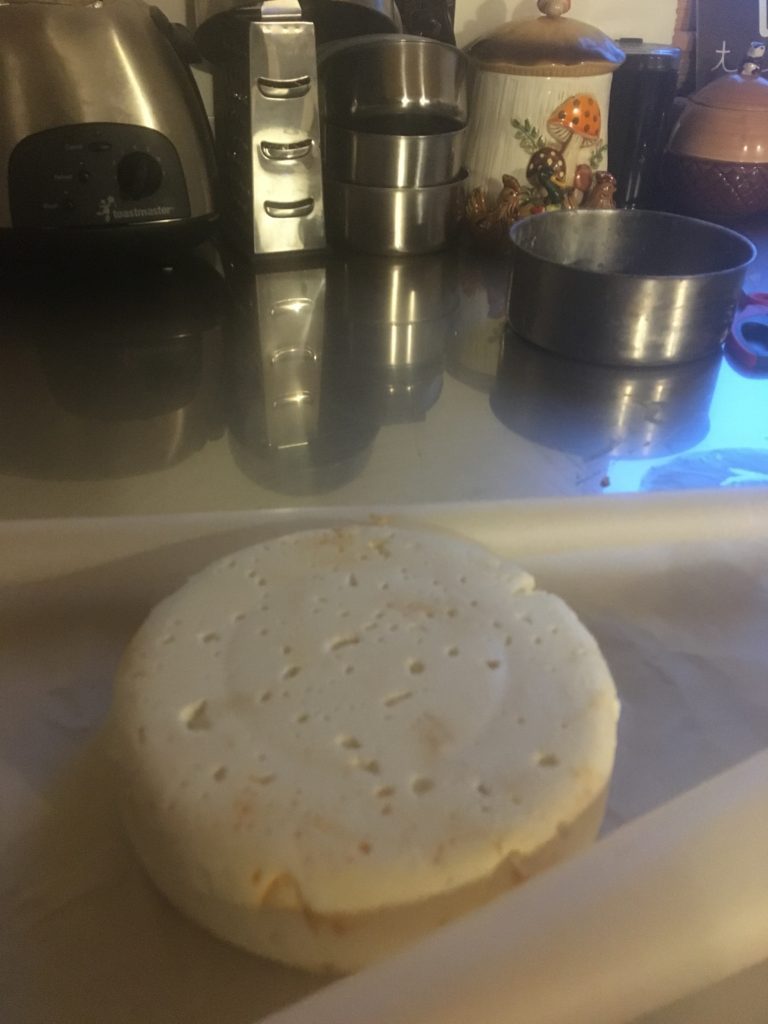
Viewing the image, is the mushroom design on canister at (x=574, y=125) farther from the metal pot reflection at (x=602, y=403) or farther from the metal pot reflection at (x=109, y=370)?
the metal pot reflection at (x=109, y=370)

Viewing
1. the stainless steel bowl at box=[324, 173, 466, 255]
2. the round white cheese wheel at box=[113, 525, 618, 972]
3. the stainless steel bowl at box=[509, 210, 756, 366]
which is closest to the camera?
the round white cheese wheel at box=[113, 525, 618, 972]

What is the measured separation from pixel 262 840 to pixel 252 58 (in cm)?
86

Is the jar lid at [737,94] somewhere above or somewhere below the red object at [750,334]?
above

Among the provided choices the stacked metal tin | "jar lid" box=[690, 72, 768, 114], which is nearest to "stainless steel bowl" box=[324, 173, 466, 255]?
the stacked metal tin

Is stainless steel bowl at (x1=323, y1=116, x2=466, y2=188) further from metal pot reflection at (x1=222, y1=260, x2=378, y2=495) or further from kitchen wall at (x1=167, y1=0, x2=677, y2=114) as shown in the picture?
kitchen wall at (x1=167, y1=0, x2=677, y2=114)

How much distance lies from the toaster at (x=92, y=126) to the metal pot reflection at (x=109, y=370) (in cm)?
8

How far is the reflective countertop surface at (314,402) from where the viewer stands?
719 millimetres

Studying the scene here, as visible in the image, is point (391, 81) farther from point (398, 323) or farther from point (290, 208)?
point (398, 323)

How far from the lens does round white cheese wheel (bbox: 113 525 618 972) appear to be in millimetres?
394

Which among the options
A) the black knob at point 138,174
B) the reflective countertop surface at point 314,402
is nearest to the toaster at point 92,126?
the black knob at point 138,174

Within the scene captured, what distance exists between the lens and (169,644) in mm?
487

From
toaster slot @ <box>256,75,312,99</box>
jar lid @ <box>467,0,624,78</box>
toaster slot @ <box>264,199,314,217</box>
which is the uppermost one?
→ jar lid @ <box>467,0,624,78</box>

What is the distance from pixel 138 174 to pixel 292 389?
279mm

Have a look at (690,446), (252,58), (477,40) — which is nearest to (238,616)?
(690,446)
